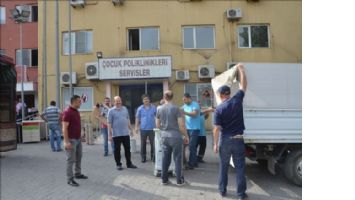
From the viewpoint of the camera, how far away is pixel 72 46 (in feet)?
67.5

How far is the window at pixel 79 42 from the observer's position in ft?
67.3

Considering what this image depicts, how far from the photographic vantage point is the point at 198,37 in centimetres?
1998

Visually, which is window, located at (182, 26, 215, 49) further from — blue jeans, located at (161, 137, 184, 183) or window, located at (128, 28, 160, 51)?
blue jeans, located at (161, 137, 184, 183)

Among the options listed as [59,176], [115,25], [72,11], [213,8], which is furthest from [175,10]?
[59,176]

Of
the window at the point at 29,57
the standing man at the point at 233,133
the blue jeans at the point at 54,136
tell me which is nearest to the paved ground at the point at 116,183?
the standing man at the point at 233,133

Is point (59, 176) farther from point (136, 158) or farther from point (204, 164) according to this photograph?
point (204, 164)

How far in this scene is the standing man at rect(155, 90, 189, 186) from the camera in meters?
7.29

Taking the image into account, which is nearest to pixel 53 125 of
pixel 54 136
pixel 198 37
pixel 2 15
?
pixel 54 136

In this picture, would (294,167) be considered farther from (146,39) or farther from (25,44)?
(25,44)

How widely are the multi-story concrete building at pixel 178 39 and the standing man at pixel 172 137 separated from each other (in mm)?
11955

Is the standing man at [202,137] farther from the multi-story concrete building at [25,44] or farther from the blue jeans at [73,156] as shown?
the multi-story concrete building at [25,44]

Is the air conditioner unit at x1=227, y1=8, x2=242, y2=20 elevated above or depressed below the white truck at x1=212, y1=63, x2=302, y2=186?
above

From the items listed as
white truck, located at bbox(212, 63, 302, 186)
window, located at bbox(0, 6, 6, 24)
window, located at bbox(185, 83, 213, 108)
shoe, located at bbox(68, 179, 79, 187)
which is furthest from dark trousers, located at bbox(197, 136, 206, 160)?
window, located at bbox(0, 6, 6, 24)

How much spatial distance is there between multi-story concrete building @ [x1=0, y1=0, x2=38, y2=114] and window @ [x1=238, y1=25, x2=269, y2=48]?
14.1 meters
